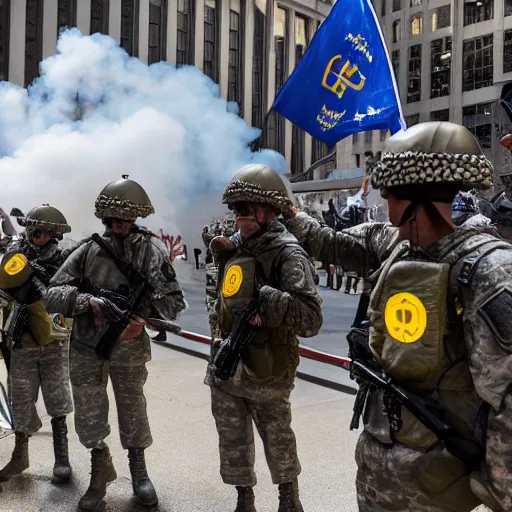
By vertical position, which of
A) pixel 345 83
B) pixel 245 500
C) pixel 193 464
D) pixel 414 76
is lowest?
pixel 193 464

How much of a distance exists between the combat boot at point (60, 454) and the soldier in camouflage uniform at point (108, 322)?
47 cm

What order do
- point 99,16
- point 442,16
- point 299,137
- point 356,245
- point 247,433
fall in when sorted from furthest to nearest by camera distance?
point 299,137 → point 99,16 → point 442,16 → point 247,433 → point 356,245

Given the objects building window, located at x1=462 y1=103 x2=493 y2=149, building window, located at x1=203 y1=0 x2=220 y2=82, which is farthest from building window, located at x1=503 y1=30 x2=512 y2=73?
building window, located at x1=203 y1=0 x2=220 y2=82

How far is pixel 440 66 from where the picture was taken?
1417 centimetres

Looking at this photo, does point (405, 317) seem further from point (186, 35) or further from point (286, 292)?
point (186, 35)

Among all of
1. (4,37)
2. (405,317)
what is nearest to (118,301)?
(405,317)

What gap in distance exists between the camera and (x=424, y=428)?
167 centimetres

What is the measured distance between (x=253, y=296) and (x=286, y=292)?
0.58ft

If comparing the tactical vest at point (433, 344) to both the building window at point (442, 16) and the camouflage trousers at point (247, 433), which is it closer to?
the camouflage trousers at point (247, 433)

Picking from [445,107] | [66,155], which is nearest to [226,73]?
[66,155]

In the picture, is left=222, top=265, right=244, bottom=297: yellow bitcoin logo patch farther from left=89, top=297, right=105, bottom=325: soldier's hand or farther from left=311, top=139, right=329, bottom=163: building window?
left=311, top=139, right=329, bottom=163: building window

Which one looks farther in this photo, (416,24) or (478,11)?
(416,24)

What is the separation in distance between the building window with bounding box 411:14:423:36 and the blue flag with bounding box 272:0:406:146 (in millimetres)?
10045

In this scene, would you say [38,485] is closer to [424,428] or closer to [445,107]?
[424,428]
